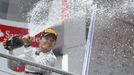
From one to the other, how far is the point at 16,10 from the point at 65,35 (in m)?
0.64

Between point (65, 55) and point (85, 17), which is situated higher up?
point (85, 17)

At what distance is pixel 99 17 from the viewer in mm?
6484

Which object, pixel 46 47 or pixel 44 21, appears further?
pixel 44 21

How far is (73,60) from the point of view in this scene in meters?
6.25

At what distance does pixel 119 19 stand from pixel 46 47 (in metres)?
2.42

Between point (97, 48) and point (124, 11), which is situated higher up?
point (124, 11)

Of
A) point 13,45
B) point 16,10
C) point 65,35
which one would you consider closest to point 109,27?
point 65,35

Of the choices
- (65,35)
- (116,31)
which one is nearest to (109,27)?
Answer: (116,31)

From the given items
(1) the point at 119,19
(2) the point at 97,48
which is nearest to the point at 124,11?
(1) the point at 119,19

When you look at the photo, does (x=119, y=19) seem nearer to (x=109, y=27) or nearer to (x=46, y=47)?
(x=109, y=27)

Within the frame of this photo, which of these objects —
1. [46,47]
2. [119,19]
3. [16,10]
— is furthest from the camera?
[119,19]

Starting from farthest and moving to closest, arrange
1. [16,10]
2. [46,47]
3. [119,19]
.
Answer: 1. [119,19]
2. [16,10]
3. [46,47]

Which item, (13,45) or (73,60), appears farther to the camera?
→ (73,60)

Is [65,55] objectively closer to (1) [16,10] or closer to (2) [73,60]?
(2) [73,60]
